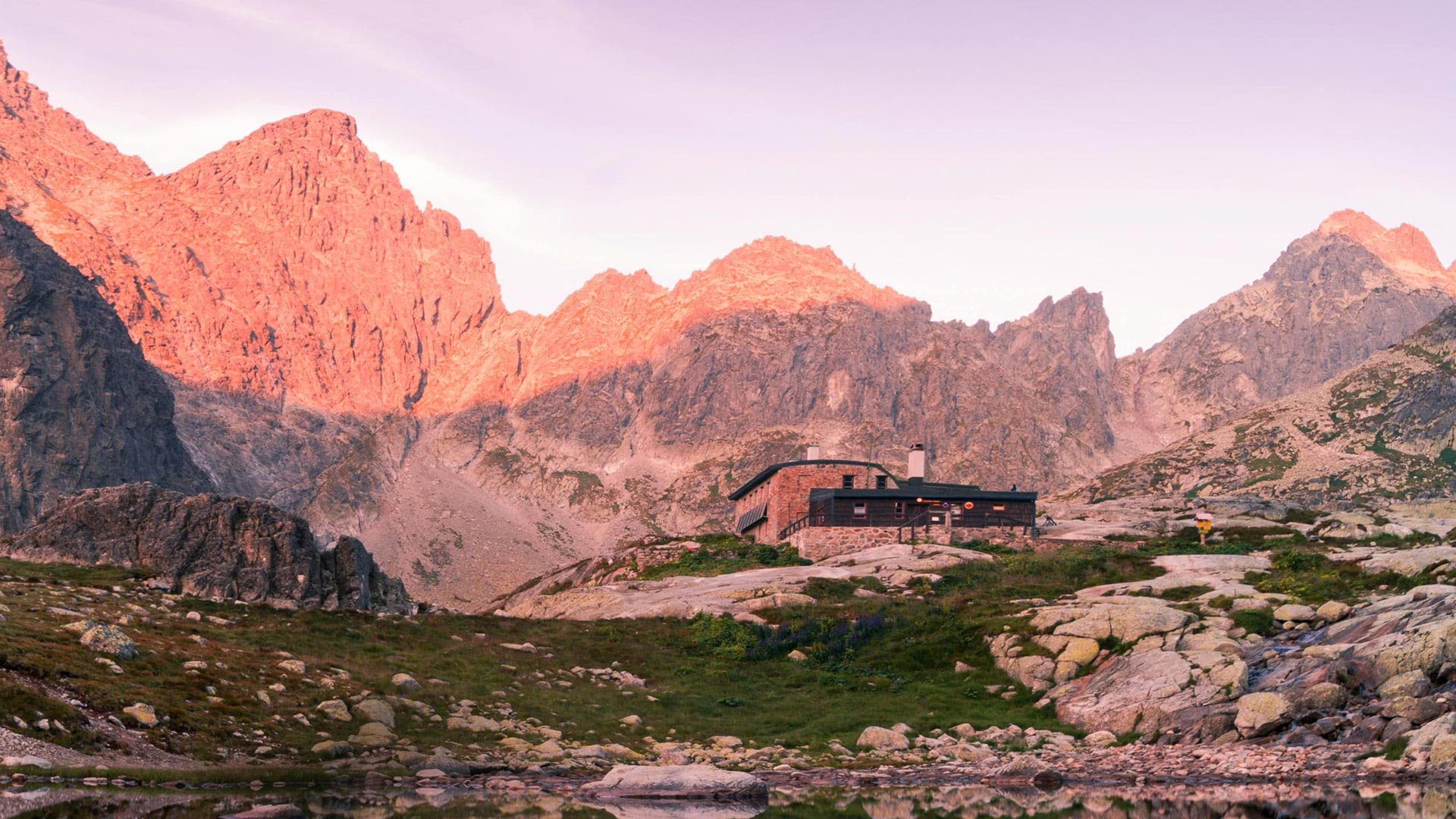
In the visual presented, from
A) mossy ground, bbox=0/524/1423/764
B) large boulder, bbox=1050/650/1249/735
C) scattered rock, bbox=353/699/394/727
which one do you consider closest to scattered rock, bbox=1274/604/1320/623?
mossy ground, bbox=0/524/1423/764

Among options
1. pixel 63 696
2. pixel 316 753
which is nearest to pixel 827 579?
pixel 316 753

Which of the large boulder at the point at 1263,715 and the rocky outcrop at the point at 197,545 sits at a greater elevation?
the rocky outcrop at the point at 197,545

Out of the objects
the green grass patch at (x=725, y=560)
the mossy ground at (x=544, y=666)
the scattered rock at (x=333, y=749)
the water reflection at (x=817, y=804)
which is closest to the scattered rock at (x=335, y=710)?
the mossy ground at (x=544, y=666)

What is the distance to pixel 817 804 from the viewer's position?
30.1 meters

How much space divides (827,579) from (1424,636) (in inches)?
1673

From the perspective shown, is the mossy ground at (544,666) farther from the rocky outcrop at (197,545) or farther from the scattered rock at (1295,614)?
the rocky outcrop at (197,545)

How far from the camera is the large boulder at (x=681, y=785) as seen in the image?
32.2 meters

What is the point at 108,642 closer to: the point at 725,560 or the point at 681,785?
the point at 681,785

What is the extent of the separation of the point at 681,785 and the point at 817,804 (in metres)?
4.59

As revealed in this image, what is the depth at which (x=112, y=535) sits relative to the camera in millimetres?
55406

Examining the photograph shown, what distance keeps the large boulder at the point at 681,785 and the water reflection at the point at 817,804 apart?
95 centimetres

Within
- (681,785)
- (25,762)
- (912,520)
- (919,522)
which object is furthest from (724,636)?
(919,522)

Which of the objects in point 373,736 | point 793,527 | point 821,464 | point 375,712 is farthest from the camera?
point 821,464

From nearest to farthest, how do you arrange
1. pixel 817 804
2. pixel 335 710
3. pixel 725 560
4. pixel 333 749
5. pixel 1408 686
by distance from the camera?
pixel 817 804 < pixel 1408 686 < pixel 333 749 < pixel 335 710 < pixel 725 560
